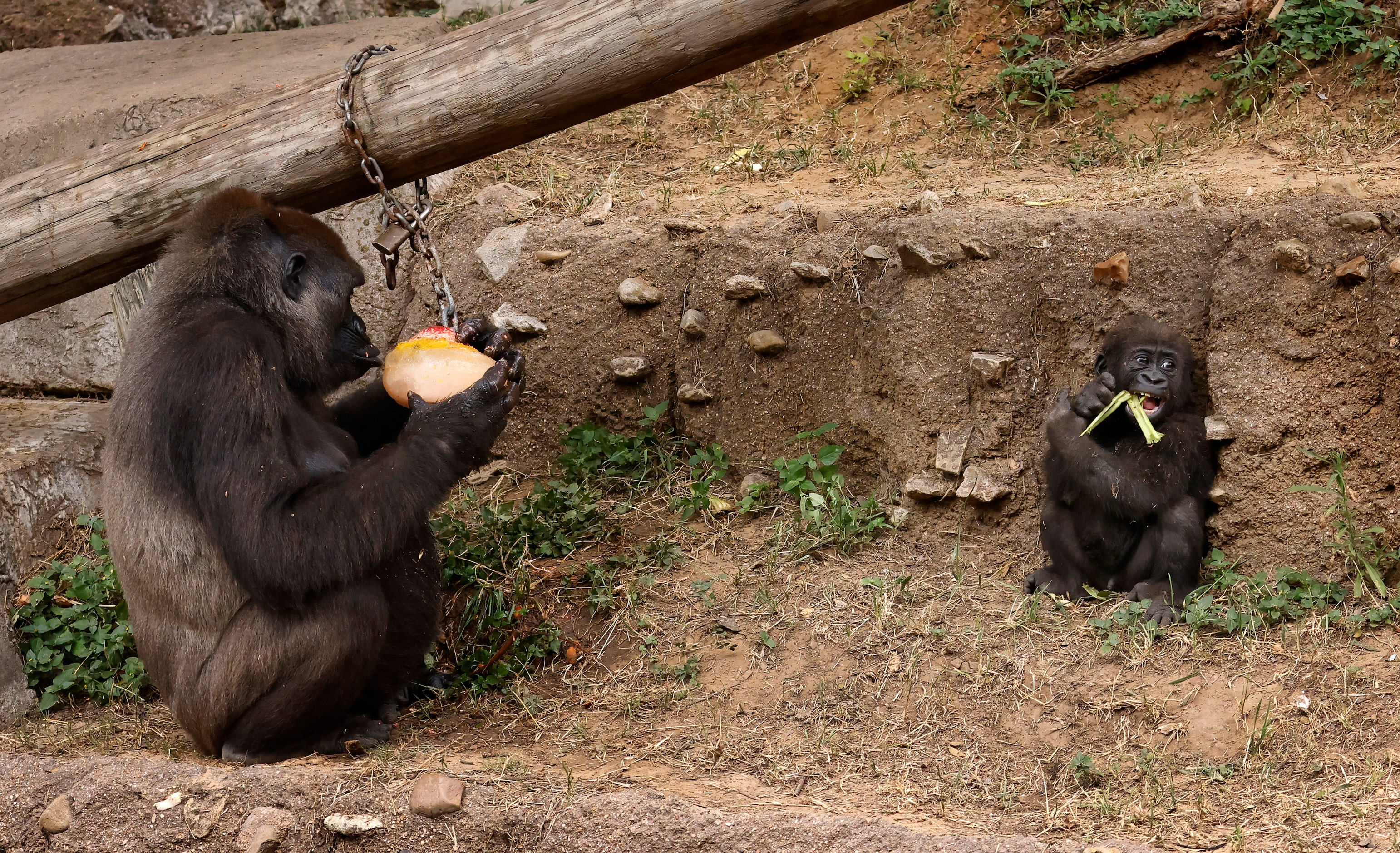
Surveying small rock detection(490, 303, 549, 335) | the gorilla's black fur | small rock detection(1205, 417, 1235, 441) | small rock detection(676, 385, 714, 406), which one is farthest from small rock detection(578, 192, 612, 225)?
small rock detection(1205, 417, 1235, 441)

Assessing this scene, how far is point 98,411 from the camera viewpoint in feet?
19.7

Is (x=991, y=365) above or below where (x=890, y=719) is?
above

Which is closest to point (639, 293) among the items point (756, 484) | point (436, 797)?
point (756, 484)

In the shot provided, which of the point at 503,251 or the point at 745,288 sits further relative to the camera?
the point at 503,251

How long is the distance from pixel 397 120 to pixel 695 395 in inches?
83.9

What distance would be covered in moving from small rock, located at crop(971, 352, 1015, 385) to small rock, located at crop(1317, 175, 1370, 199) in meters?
1.33

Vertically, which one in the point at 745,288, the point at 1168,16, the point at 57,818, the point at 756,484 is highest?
the point at 1168,16

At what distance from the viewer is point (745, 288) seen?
18.3ft

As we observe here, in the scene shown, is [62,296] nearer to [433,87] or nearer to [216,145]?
[216,145]

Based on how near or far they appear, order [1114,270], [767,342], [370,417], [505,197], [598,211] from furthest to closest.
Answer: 1. [505,197]
2. [598,211]
3. [767,342]
4. [1114,270]
5. [370,417]

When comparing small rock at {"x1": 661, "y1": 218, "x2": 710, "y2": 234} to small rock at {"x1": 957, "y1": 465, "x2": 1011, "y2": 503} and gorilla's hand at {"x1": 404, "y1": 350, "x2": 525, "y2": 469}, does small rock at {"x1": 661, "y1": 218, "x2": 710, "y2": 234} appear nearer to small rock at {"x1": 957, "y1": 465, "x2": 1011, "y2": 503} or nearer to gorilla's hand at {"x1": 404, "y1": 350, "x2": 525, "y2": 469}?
small rock at {"x1": 957, "y1": 465, "x2": 1011, "y2": 503}

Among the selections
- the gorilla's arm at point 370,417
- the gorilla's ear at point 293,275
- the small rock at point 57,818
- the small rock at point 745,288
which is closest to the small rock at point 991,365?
the small rock at point 745,288

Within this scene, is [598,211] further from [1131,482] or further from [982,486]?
[1131,482]

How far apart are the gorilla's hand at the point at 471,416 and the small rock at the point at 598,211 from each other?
7.66 ft
